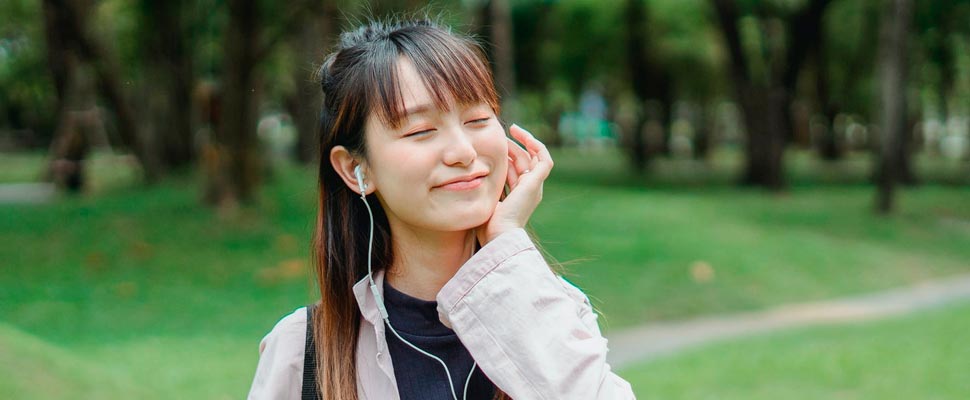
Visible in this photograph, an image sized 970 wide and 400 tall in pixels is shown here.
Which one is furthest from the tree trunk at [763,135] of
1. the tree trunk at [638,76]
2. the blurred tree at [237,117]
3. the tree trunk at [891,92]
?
the blurred tree at [237,117]

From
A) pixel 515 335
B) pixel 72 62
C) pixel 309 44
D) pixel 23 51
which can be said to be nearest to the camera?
pixel 515 335

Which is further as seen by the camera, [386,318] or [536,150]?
[536,150]

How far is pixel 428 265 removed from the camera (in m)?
1.79

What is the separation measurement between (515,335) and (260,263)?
10055 mm

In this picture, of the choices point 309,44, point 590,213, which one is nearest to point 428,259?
point 590,213

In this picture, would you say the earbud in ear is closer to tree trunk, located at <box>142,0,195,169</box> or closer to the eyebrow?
the eyebrow

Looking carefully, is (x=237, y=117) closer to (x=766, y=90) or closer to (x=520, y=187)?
(x=766, y=90)

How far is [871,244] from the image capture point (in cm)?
1430

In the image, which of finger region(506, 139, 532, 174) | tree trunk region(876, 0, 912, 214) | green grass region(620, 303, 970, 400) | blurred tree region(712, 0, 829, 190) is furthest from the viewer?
blurred tree region(712, 0, 829, 190)

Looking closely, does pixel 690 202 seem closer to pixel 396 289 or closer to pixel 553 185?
pixel 553 185

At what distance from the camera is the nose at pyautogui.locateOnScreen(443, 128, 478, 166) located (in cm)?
165

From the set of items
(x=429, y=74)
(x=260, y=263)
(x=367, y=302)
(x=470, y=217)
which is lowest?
(x=260, y=263)

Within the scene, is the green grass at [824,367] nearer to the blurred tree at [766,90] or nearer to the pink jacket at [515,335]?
the pink jacket at [515,335]

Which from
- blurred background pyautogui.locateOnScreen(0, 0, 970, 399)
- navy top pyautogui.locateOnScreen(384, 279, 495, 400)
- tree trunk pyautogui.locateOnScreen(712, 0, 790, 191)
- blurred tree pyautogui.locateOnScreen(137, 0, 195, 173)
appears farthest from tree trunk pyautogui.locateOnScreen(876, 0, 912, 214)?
navy top pyautogui.locateOnScreen(384, 279, 495, 400)
